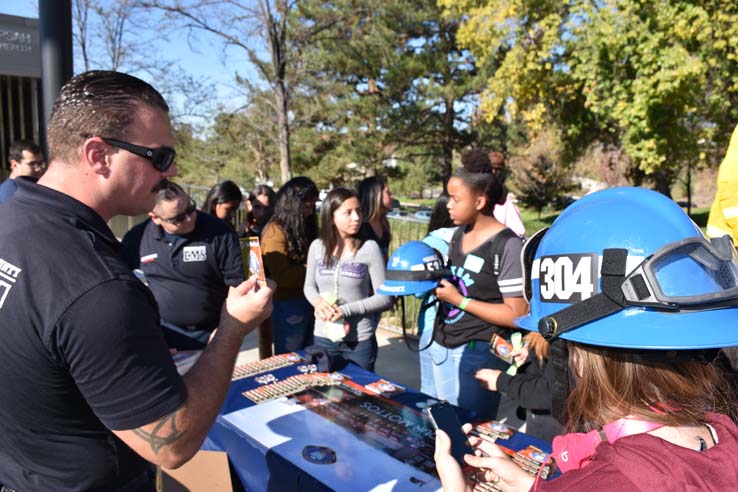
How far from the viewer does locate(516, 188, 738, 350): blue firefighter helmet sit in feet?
3.45

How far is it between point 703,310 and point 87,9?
613 inches

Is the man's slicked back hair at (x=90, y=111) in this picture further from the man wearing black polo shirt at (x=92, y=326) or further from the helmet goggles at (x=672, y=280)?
the helmet goggles at (x=672, y=280)

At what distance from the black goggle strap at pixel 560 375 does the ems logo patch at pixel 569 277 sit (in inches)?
4.5

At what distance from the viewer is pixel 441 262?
2.91 meters

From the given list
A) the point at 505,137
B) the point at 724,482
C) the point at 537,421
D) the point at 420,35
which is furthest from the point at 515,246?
the point at 505,137

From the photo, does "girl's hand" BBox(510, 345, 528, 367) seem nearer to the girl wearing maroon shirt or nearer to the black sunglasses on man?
→ the girl wearing maroon shirt

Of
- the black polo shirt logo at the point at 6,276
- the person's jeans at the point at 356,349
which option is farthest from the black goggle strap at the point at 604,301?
the person's jeans at the point at 356,349

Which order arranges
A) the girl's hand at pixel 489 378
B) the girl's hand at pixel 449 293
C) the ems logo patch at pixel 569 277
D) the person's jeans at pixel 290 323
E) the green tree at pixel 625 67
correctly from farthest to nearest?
the green tree at pixel 625 67
the person's jeans at pixel 290 323
the girl's hand at pixel 449 293
the girl's hand at pixel 489 378
the ems logo patch at pixel 569 277

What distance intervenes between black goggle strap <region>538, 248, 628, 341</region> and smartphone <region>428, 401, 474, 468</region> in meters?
0.51

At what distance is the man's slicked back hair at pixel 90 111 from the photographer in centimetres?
136

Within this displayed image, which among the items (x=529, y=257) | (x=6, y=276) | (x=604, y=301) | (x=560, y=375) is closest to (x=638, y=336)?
(x=604, y=301)

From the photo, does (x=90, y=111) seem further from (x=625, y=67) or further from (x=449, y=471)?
(x=625, y=67)

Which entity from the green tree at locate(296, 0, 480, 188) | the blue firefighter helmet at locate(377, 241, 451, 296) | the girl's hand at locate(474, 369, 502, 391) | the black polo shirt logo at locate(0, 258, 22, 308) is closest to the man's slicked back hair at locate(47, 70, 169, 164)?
the black polo shirt logo at locate(0, 258, 22, 308)

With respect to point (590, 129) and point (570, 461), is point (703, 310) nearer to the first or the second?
point (570, 461)
